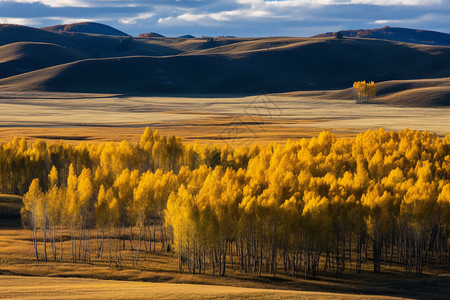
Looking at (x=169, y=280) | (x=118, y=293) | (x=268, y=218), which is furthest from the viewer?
(x=268, y=218)

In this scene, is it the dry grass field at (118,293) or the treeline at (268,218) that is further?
the treeline at (268,218)

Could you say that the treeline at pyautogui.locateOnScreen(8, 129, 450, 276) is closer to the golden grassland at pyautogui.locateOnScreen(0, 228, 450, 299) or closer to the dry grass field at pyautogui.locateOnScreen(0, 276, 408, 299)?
the golden grassland at pyautogui.locateOnScreen(0, 228, 450, 299)

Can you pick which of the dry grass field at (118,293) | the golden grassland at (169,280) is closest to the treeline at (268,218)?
the golden grassland at (169,280)

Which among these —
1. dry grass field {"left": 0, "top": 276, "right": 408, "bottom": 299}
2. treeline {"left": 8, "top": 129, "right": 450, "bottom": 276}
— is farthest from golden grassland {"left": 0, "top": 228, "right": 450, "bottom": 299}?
treeline {"left": 8, "top": 129, "right": 450, "bottom": 276}

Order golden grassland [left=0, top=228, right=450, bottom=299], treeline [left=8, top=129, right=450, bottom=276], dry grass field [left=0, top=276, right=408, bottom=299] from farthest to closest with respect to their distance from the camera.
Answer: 1. treeline [left=8, top=129, right=450, bottom=276]
2. golden grassland [left=0, top=228, right=450, bottom=299]
3. dry grass field [left=0, top=276, right=408, bottom=299]

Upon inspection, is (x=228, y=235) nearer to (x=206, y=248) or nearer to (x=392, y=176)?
(x=206, y=248)

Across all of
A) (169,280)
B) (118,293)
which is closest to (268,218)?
(169,280)

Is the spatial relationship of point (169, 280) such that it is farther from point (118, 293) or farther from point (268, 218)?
point (118, 293)

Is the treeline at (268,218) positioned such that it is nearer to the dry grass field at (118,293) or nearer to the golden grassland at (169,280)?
the golden grassland at (169,280)

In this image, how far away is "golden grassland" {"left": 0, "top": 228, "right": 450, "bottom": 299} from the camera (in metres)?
Answer: 58.9

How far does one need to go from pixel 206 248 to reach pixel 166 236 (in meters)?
17.7

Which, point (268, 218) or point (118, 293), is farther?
point (268, 218)

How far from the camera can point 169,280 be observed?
72.6 m

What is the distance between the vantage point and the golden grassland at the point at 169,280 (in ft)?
193
